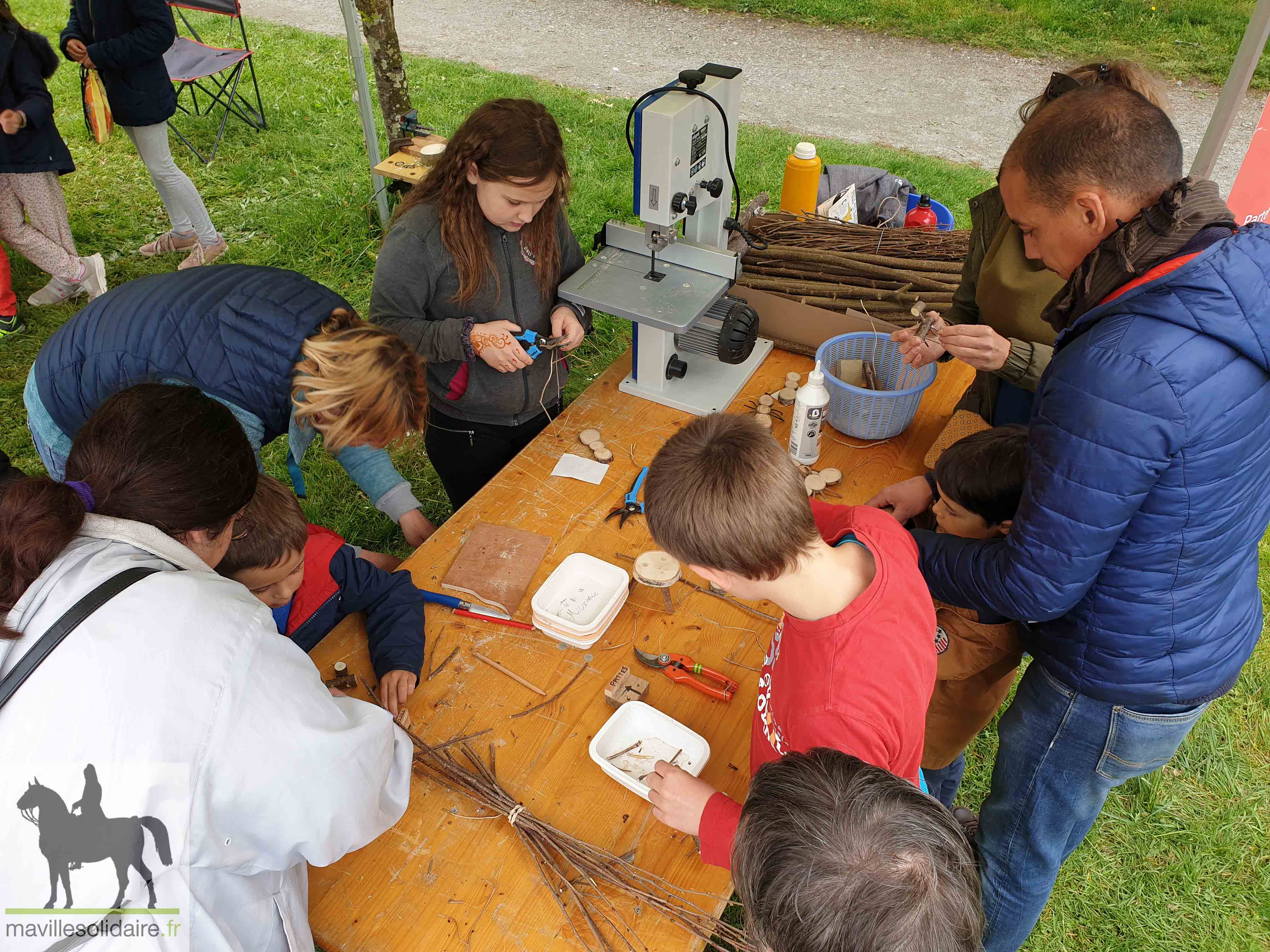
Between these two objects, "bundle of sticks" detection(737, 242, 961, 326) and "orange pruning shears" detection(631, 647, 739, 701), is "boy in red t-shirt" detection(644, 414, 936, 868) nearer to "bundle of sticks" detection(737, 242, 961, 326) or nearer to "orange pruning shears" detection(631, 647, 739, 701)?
"orange pruning shears" detection(631, 647, 739, 701)

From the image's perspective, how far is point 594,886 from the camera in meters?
1.57

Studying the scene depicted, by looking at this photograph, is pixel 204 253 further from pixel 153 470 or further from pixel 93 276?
pixel 153 470

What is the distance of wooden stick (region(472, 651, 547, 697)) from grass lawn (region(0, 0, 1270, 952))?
4.16 feet

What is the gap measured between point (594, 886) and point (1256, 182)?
3.94 metres

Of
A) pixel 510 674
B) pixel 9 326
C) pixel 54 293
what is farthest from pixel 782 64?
pixel 510 674

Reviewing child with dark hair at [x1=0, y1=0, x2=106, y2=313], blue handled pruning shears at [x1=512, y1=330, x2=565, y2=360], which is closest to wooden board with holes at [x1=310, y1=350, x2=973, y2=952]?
blue handled pruning shears at [x1=512, y1=330, x2=565, y2=360]

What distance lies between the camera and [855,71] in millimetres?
8727

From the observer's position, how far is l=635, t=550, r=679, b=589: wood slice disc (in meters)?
2.09

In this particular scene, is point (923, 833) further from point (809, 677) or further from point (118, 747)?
point (118, 747)

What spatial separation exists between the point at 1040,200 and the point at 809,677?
40.4 inches

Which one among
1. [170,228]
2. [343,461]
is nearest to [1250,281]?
[343,461]

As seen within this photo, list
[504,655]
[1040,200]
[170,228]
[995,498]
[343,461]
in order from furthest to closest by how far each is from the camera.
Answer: [170,228] < [343,461] < [504,655] < [995,498] < [1040,200]

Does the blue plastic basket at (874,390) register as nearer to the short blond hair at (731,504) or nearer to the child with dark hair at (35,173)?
the short blond hair at (731,504)

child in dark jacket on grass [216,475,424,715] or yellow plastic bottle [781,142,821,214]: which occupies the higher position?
yellow plastic bottle [781,142,821,214]
